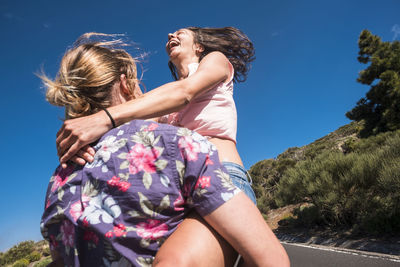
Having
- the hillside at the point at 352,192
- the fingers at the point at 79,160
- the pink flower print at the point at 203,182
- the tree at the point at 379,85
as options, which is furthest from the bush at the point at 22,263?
the tree at the point at 379,85

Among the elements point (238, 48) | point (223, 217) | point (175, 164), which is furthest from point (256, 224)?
point (238, 48)

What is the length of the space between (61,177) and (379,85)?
18287 millimetres

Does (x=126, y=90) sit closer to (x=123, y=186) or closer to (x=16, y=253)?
(x=123, y=186)

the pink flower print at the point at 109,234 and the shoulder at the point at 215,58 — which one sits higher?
the shoulder at the point at 215,58

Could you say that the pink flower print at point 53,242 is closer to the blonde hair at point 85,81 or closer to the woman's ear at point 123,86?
the blonde hair at point 85,81

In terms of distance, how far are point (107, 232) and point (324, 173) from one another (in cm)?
1081

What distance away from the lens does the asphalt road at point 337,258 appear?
478 cm

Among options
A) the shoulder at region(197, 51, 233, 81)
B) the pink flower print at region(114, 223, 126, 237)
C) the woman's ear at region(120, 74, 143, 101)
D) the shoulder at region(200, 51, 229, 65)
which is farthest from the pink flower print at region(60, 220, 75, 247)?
the shoulder at region(200, 51, 229, 65)

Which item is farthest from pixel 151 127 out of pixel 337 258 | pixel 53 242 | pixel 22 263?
pixel 22 263

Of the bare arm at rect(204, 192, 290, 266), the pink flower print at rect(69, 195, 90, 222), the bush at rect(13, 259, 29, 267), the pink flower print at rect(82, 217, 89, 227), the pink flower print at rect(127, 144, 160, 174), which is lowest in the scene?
the bush at rect(13, 259, 29, 267)

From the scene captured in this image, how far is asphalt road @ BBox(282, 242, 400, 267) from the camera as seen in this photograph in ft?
15.7

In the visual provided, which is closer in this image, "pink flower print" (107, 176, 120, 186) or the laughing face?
"pink flower print" (107, 176, 120, 186)

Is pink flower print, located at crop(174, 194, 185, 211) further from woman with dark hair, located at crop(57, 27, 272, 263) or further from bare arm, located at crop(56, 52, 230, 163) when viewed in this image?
bare arm, located at crop(56, 52, 230, 163)

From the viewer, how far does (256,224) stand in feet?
3.27
